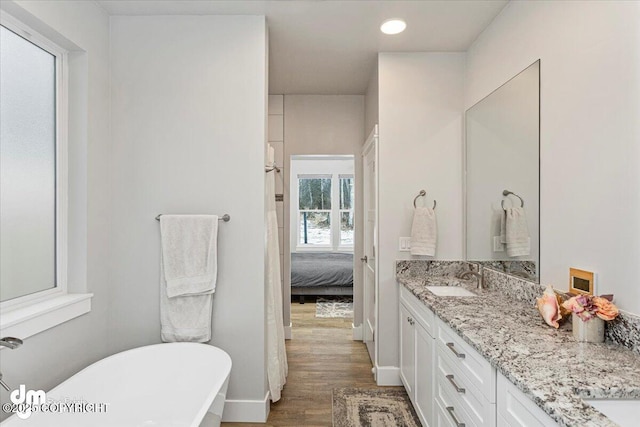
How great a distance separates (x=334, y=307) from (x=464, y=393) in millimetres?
3743

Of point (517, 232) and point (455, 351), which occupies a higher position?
point (517, 232)

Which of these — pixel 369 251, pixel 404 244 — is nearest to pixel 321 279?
pixel 369 251

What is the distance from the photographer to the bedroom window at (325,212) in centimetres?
755

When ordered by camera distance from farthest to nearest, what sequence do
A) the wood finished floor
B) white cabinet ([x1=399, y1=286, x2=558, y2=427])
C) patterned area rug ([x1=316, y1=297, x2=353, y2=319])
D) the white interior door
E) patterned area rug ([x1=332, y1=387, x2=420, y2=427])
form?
patterned area rug ([x1=316, y1=297, x2=353, y2=319]), the white interior door, the wood finished floor, patterned area rug ([x1=332, y1=387, x2=420, y2=427]), white cabinet ([x1=399, y1=286, x2=558, y2=427])

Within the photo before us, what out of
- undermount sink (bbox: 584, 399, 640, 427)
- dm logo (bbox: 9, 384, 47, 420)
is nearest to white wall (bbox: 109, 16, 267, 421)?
dm logo (bbox: 9, 384, 47, 420)

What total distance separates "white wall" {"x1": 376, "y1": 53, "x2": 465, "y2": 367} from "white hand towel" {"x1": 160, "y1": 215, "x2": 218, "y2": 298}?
4.24ft

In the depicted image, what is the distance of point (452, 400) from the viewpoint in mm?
1757

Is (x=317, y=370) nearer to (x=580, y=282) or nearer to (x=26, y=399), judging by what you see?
(x=26, y=399)

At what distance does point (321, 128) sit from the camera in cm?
A: 408

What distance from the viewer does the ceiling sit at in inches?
91.5

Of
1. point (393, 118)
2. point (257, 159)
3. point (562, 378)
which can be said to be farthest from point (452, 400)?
point (393, 118)

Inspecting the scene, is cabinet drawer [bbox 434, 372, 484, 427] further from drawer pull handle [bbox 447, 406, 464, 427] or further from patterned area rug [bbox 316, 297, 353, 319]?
patterned area rug [bbox 316, 297, 353, 319]

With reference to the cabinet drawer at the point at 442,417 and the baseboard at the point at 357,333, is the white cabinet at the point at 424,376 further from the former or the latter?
the baseboard at the point at 357,333

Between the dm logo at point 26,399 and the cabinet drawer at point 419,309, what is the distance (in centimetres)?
187
